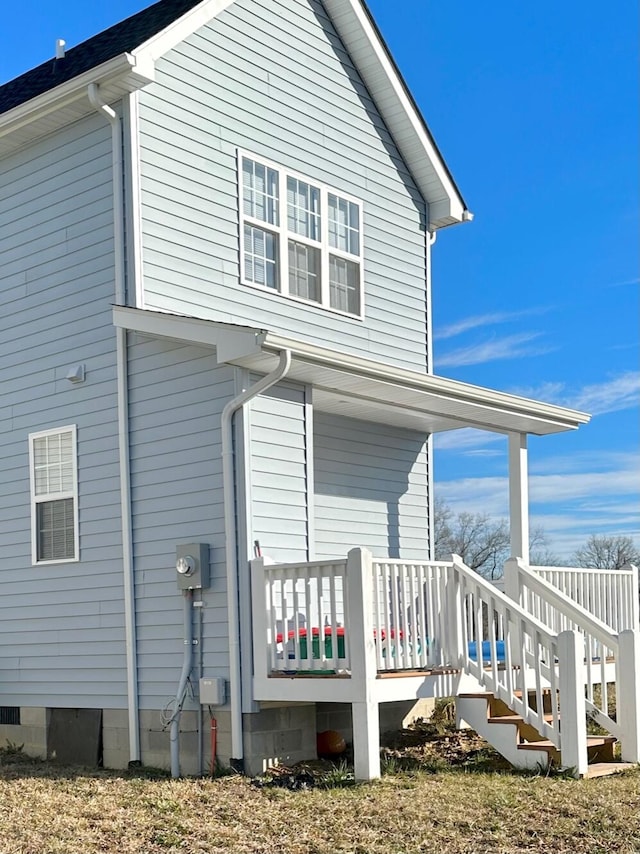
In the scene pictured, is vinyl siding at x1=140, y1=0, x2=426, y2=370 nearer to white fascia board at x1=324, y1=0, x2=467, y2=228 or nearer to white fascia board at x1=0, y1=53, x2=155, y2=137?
white fascia board at x1=324, y1=0, x2=467, y2=228

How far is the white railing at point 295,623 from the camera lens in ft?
29.9

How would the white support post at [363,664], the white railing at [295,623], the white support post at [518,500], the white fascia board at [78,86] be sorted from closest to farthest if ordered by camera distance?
1. the white support post at [363,664]
2. the white railing at [295,623]
3. the white fascia board at [78,86]
4. the white support post at [518,500]

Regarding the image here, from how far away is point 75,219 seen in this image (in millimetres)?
11398

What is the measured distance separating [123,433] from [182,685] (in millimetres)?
2478

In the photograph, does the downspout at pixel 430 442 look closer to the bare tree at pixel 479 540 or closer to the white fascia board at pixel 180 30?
the white fascia board at pixel 180 30

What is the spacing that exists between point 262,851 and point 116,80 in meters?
7.15

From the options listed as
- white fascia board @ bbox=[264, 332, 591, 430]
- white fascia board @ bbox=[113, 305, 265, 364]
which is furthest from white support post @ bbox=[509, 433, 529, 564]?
white fascia board @ bbox=[113, 305, 265, 364]

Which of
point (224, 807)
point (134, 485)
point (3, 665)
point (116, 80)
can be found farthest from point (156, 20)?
point (224, 807)

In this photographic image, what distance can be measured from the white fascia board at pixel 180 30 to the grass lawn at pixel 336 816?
6666 millimetres

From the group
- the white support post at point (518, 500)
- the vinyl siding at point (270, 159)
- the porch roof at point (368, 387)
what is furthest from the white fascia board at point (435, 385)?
the vinyl siding at point (270, 159)

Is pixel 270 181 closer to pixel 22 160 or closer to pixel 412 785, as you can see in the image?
pixel 22 160

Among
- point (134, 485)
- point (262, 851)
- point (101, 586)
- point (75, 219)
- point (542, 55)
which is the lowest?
point (262, 851)

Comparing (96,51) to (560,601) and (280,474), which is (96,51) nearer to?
(280,474)

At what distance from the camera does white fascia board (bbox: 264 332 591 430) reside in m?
9.41
